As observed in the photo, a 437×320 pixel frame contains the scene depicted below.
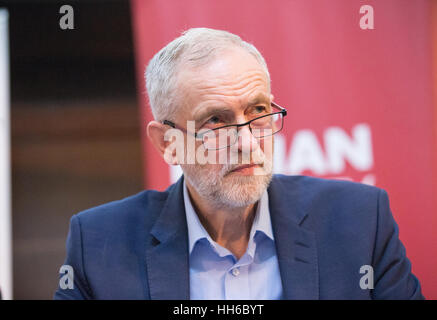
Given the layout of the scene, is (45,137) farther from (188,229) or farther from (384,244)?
(384,244)

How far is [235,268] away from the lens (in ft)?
4.54

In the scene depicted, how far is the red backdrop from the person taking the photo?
76.0 inches

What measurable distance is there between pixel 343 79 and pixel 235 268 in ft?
3.78

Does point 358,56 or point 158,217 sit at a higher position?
point 358,56

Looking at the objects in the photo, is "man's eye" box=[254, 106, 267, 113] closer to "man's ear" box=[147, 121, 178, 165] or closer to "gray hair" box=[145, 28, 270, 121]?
"gray hair" box=[145, 28, 270, 121]

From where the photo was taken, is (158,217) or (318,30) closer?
(158,217)

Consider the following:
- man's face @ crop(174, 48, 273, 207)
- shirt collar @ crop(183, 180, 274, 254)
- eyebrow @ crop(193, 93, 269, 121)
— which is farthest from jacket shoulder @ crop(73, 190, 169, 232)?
eyebrow @ crop(193, 93, 269, 121)

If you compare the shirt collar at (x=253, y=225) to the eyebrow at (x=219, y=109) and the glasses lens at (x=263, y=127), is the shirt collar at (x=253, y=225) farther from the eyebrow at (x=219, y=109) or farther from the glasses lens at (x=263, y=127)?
the eyebrow at (x=219, y=109)

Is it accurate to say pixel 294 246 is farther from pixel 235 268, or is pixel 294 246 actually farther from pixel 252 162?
pixel 252 162

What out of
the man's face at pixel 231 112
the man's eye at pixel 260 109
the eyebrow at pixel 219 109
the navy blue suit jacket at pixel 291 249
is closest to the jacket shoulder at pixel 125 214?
the navy blue suit jacket at pixel 291 249

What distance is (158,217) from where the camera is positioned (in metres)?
1.48

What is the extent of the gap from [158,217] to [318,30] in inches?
49.9
